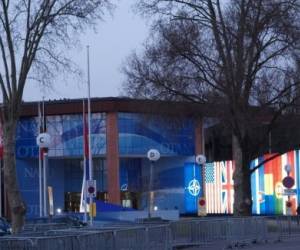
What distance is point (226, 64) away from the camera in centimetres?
3741

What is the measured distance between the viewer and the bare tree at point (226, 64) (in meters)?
37.2

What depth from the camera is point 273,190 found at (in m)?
66.1

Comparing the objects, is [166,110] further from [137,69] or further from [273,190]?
[273,190]

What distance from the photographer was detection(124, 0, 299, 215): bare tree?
1465 inches

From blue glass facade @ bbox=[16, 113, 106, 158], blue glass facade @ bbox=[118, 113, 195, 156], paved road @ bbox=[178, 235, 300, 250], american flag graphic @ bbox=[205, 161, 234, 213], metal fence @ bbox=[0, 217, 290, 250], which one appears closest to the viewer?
metal fence @ bbox=[0, 217, 290, 250]

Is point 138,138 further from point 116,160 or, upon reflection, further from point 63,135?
point 63,135

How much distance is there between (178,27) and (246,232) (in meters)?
9.82

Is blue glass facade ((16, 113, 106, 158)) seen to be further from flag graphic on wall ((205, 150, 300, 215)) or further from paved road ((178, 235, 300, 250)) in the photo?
paved road ((178, 235, 300, 250))

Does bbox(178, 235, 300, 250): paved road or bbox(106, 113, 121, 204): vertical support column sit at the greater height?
bbox(106, 113, 121, 204): vertical support column

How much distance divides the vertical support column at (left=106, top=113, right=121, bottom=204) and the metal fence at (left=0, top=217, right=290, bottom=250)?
3506cm

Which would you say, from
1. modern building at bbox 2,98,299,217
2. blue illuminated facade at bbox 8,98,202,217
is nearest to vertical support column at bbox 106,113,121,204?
modern building at bbox 2,98,299,217

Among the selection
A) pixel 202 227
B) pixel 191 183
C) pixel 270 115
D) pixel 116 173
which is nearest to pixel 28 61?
pixel 202 227

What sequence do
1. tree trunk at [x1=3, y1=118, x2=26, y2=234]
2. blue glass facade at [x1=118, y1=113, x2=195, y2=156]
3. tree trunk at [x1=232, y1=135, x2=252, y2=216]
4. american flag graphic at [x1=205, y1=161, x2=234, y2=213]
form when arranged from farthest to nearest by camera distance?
blue glass facade at [x1=118, y1=113, x2=195, y2=156]
american flag graphic at [x1=205, y1=161, x2=234, y2=213]
tree trunk at [x1=232, y1=135, x2=252, y2=216]
tree trunk at [x1=3, y1=118, x2=26, y2=234]

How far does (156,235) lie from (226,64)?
14260mm
